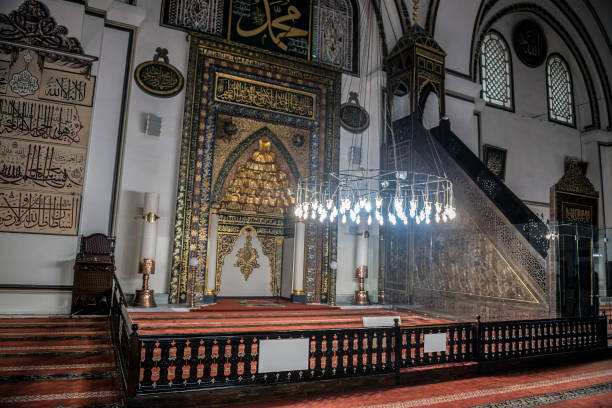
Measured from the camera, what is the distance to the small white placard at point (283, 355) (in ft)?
7.45

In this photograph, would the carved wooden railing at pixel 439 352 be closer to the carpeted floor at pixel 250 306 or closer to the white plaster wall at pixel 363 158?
the carpeted floor at pixel 250 306

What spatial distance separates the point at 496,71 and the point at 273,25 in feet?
15.7

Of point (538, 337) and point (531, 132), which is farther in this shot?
point (531, 132)

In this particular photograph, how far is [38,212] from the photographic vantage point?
4.57 meters

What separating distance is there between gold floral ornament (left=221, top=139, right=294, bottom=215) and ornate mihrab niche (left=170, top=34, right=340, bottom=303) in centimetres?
2

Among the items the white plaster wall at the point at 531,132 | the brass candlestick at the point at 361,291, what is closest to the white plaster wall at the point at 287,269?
the brass candlestick at the point at 361,291

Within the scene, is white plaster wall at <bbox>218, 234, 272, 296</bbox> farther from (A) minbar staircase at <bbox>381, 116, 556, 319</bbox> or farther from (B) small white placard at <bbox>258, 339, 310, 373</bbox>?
(B) small white placard at <bbox>258, 339, 310, 373</bbox>

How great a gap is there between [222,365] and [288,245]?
4.67 m

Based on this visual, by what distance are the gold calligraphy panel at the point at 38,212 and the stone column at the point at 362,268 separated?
3771 mm

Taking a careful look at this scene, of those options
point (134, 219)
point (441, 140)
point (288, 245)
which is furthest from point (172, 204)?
point (441, 140)

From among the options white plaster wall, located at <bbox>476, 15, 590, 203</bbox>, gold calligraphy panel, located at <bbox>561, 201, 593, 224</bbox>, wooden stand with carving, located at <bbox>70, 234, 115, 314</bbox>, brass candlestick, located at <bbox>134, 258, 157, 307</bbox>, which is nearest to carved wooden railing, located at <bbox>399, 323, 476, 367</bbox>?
gold calligraphy panel, located at <bbox>561, 201, 593, 224</bbox>

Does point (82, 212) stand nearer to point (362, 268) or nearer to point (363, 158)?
point (362, 268)

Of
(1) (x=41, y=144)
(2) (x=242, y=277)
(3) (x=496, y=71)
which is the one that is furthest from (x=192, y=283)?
(3) (x=496, y=71)

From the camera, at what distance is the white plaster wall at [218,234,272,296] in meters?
6.67
